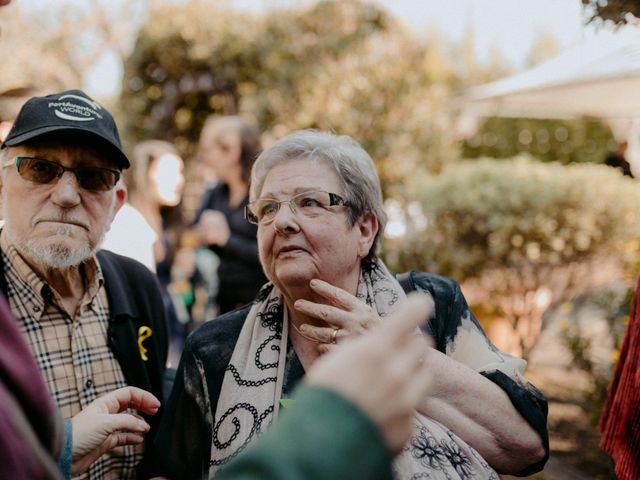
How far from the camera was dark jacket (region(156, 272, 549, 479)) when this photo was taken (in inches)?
72.6

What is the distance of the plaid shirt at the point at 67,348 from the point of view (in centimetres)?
181

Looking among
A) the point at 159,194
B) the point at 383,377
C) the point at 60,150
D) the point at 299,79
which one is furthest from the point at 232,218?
the point at 299,79

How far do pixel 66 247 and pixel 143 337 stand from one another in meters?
0.46

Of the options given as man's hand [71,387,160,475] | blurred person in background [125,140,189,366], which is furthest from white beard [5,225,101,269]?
blurred person in background [125,140,189,366]

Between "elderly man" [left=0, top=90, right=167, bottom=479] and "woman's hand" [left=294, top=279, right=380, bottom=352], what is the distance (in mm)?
730

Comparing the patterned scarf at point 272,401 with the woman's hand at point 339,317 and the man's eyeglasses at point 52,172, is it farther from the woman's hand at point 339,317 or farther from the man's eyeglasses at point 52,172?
the man's eyeglasses at point 52,172

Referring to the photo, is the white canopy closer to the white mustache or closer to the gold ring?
the gold ring

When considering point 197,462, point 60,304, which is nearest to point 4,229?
point 60,304

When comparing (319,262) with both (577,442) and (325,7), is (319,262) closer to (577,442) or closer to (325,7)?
(577,442)

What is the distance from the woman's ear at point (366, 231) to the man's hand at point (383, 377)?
134cm

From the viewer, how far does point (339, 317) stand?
1.65m

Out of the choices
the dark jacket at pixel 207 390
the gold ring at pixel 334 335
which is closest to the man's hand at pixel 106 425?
the dark jacket at pixel 207 390

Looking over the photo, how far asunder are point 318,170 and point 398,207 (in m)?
6.69

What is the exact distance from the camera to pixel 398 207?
28.3 ft
